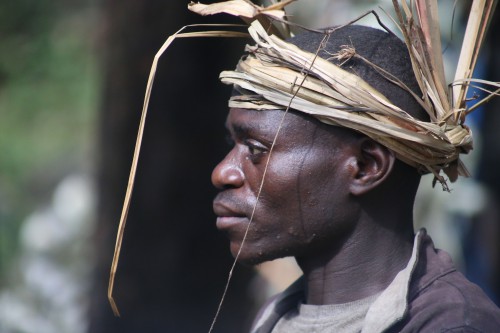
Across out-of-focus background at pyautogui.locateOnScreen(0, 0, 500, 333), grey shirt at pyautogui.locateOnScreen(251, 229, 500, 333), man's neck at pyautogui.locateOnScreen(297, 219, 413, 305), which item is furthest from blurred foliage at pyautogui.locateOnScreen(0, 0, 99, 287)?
grey shirt at pyautogui.locateOnScreen(251, 229, 500, 333)

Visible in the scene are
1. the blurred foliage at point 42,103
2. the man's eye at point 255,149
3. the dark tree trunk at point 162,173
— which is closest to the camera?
the man's eye at point 255,149

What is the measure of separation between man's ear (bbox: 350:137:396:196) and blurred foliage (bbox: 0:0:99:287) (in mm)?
5208

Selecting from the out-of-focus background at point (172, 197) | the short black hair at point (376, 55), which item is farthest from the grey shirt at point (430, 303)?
the out-of-focus background at point (172, 197)

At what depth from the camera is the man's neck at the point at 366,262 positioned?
2525mm

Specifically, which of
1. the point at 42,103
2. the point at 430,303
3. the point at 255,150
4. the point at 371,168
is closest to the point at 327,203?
the point at 371,168

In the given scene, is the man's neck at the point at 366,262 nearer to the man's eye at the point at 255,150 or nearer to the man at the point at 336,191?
the man at the point at 336,191

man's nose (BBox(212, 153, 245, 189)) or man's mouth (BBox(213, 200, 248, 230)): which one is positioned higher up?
man's nose (BBox(212, 153, 245, 189))

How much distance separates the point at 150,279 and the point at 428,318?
10.9 feet

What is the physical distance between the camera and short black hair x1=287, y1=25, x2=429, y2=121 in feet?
8.20

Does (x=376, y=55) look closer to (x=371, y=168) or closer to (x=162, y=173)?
(x=371, y=168)

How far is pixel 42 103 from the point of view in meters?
11.4

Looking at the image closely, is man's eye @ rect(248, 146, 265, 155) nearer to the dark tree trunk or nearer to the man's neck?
the man's neck

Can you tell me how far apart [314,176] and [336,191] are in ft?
0.27

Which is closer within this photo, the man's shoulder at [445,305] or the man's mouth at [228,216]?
the man's shoulder at [445,305]
